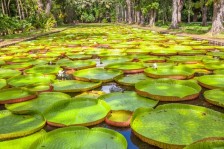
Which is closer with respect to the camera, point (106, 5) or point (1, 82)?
point (1, 82)

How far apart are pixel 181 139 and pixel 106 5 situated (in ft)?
180

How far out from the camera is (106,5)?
179 ft

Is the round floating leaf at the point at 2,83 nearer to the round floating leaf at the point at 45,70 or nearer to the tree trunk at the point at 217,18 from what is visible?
the round floating leaf at the point at 45,70

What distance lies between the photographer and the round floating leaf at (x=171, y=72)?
15.4 ft

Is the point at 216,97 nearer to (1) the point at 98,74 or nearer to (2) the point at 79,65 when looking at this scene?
(1) the point at 98,74

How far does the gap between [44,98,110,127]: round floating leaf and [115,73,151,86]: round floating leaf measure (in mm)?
1166

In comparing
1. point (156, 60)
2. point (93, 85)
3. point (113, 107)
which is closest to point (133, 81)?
point (93, 85)

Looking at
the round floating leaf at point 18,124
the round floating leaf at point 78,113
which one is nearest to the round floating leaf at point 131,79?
the round floating leaf at point 78,113

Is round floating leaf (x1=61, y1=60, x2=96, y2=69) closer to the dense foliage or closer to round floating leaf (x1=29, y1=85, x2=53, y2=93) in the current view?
round floating leaf (x1=29, y1=85, x2=53, y2=93)

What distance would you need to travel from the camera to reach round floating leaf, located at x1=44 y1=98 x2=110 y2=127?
293 cm

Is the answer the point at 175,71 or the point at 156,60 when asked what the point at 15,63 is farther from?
the point at 175,71

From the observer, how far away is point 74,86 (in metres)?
4.39

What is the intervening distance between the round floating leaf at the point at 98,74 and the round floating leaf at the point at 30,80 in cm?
58

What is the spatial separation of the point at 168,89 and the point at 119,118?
1.29 m
